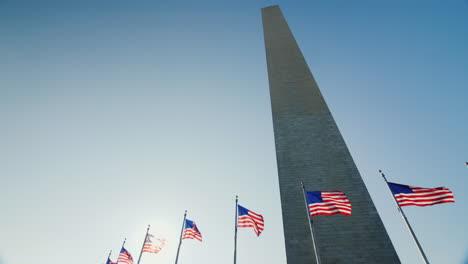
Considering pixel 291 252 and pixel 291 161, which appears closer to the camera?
pixel 291 252

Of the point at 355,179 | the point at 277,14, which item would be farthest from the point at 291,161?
the point at 277,14

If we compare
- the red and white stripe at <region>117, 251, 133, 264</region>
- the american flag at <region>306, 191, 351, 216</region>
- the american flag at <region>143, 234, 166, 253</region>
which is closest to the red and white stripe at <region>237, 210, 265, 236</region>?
the american flag at <region>306, 191, 351, 216</region>

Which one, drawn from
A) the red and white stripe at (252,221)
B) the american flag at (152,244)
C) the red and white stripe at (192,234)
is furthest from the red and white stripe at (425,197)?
the american flag at (152,244)

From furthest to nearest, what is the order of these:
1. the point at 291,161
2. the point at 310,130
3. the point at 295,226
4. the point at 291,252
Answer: the point at 310,130, the point at 291,161, the point at 295,226, the point at 291,252

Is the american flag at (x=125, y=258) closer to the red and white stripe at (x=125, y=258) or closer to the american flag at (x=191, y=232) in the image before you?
the red and white stripe at (x=125, y=258)

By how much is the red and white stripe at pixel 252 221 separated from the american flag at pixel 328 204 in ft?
12.4

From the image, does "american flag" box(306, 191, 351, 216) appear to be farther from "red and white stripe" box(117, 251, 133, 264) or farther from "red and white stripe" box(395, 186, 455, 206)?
"red and white stripe" box(117, 251, 133, 264)

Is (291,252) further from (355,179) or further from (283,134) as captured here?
(283,134)

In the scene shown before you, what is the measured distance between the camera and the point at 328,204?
33.2ft

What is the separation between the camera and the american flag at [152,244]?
15727 millimetres

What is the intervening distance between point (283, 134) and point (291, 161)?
2.67m

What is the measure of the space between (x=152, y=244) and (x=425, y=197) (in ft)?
50.0

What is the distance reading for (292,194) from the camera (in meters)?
15.8

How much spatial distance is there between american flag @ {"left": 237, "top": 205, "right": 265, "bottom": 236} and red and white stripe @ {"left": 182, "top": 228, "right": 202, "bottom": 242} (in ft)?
10.2
